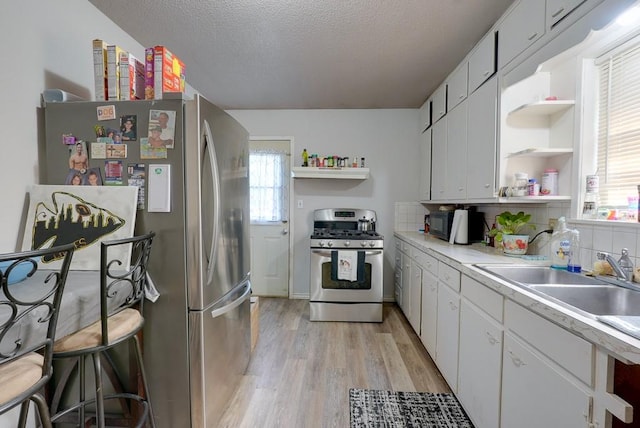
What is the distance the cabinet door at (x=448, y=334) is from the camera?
177cm

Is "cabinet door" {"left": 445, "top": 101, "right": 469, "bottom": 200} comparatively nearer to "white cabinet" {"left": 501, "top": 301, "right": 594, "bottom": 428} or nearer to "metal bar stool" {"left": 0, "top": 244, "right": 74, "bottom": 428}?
"white cabinet" {"left": 501, "top": 301, "right": 594, "bottom": 428}

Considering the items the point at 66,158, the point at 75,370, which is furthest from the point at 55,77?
the point at 75,370

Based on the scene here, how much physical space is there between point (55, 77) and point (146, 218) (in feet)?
3.22

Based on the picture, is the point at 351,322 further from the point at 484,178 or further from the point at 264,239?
the point at 484,178

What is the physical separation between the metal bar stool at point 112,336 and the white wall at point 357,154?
2.44 m

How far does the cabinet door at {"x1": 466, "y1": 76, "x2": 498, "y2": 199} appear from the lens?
1902 millimetres

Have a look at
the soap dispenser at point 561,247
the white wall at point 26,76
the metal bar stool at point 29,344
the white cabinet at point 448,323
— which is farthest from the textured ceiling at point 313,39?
the metal bar stool at point 29,344

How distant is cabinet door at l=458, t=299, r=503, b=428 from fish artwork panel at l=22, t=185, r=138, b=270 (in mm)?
1728

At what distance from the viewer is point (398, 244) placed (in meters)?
3.46

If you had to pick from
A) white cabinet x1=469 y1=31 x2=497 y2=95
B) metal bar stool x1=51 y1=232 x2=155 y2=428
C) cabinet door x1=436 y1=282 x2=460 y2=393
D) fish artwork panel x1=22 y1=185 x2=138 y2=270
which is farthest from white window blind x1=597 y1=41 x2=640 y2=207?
fish artwork panel x1=22 y1=185 x2=138 y2=270

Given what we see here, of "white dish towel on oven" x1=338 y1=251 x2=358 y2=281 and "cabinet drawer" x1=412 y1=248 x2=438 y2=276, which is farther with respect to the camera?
"white dish towel on oven" x1=338 y1=251 x2=358 y2=281

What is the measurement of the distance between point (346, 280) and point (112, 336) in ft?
7.13

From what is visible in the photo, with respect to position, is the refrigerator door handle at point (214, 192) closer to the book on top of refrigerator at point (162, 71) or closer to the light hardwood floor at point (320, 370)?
the book on top of refrigerator at point (162, 71)

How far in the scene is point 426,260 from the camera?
235cm
